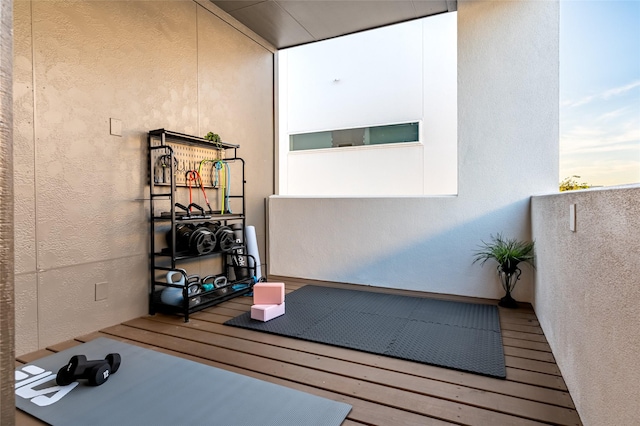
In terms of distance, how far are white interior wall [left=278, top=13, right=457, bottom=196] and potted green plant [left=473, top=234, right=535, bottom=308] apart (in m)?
1.90

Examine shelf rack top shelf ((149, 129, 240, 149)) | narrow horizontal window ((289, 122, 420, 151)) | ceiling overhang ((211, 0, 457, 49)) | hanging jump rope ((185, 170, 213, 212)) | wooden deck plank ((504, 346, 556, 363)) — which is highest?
ceiling overhang ((211, 0, 457, 49))

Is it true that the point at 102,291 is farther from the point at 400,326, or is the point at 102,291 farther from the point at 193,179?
the point at 400,326

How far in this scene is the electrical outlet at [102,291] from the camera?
2.68 m

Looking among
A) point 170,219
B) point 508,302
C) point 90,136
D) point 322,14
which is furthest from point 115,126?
point 508,302

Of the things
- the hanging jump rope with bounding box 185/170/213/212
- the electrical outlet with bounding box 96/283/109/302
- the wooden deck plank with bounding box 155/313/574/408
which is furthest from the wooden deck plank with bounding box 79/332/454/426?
the hanging jump rope with bounding box 185/170/213/212

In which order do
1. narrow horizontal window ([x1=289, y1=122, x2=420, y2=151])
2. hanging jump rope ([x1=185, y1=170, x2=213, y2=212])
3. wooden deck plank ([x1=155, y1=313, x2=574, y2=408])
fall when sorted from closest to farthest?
wooden deck plank ([x1=155, y1=313, x2=574, y2=408]), hanging jump rope ([x1=185, y1=170, x2=213, y2=212]), narrow horizontal window ([x1=289, y1=122, x2=420, y2=151])

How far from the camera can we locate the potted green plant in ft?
10.6

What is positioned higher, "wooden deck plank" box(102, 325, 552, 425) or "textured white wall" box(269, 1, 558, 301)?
"textured white wall" box(269, 1, 558, 301)

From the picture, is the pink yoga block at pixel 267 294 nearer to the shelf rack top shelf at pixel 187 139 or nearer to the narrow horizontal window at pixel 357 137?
the shelf rack top shelf at pixel 187 139

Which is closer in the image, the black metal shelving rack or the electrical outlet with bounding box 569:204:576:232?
the electrical outlet with bounding box 569:204:576:232

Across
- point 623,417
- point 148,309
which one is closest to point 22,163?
point 148,309

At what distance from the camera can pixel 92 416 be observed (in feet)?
5.21

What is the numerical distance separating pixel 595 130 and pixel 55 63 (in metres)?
3.49

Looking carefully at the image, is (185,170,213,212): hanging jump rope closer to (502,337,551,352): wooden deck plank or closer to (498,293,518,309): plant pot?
(502,337,551,352): wooden deck plank
